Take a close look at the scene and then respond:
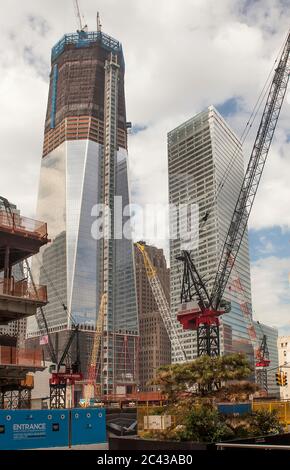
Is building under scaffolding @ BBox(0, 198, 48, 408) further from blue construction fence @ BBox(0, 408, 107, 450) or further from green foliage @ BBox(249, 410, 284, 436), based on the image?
green foliage @ BBox(249, 410, 284, 436)

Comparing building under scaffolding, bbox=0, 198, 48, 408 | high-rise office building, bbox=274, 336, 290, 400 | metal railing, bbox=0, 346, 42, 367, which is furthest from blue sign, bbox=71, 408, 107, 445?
high-rise office building, bbox=274, 336, 290, 400

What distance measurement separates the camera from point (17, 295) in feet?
142

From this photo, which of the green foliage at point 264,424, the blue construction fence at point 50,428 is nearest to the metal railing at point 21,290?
the blue construction fence at point 50,428

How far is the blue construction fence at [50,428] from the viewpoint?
87.2 ft

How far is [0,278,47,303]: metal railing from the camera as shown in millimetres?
42531

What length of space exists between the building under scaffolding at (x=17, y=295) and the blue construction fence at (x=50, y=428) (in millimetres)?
12487

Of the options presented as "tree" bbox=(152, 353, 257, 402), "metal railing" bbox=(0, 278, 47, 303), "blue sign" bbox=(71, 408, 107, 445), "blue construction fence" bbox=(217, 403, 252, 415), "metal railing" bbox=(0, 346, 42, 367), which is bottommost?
"blue sign" bbox=(71, 408, 107, 445)

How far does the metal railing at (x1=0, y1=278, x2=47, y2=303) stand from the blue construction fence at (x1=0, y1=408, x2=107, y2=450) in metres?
14.9

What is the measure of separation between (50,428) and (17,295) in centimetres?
1695

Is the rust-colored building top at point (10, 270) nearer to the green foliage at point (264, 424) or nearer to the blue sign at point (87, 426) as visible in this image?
the blue sign at point (87, 426)

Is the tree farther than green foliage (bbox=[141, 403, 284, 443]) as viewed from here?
Yes

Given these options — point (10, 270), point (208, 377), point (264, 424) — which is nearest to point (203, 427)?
point (264, 424)
